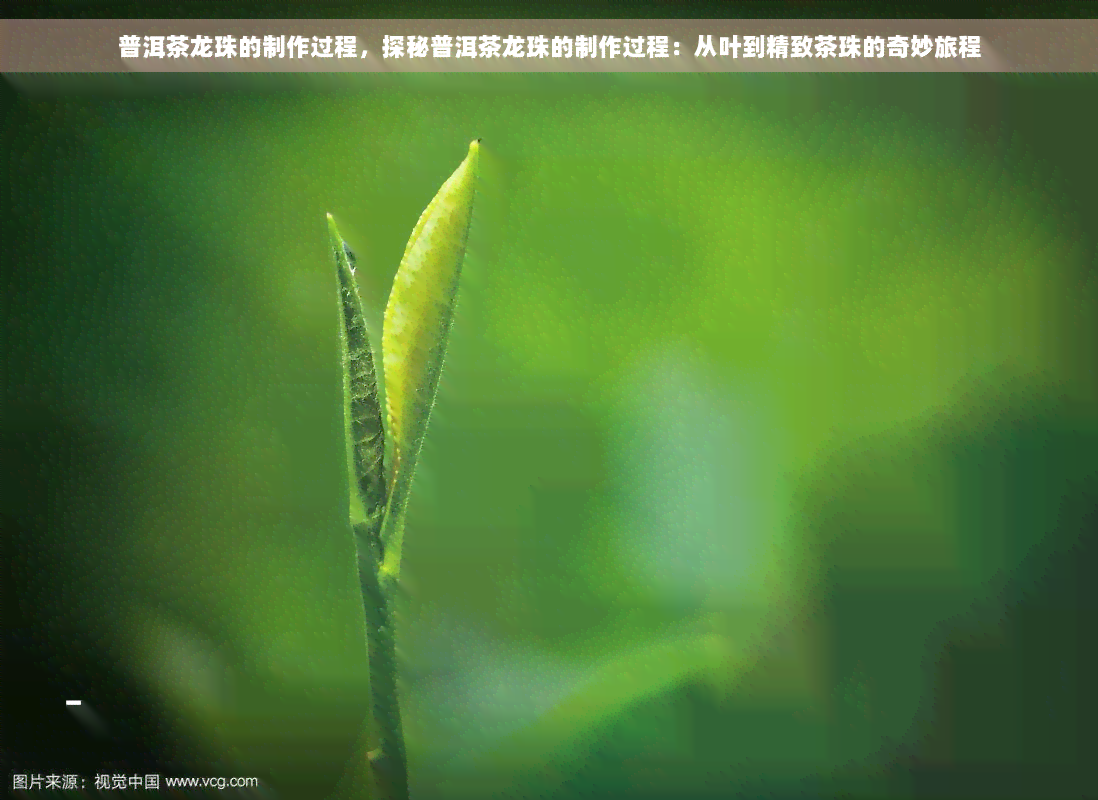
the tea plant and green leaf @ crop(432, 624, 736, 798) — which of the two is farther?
green leaf @ crop(432, 624, 736, 798)

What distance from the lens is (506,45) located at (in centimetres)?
55

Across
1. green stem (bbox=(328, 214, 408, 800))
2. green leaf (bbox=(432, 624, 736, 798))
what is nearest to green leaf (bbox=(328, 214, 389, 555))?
green stem (bbox=(328, 214, 408, 800))

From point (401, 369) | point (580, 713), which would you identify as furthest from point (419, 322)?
point (580, 713)

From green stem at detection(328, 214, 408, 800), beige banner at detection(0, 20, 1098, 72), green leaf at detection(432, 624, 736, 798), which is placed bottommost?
green leaf at detection(432, 624, 736, 798)

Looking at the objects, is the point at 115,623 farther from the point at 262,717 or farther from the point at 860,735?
the point at 860,735

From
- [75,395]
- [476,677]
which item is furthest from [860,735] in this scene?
[75,395]

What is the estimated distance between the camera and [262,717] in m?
0.54

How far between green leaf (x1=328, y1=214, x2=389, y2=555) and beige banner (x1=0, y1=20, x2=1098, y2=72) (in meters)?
0.29

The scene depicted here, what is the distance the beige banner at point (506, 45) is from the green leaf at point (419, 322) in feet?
0.90

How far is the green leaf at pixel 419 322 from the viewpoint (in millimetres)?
321

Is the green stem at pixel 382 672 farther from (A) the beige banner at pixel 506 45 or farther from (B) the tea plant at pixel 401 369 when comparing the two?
(A) the beige banner at pixel 506 45

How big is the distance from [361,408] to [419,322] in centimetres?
4

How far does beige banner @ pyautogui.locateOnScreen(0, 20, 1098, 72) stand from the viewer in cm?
55

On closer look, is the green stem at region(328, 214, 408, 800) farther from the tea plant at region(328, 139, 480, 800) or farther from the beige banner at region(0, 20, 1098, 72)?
the beige banner at region(0, 20, 1098, 72)
